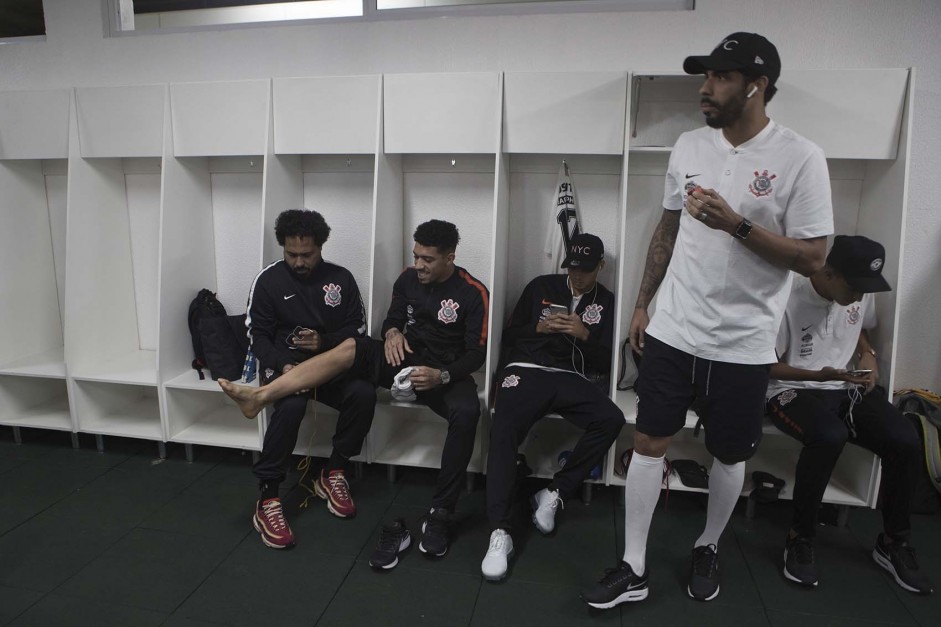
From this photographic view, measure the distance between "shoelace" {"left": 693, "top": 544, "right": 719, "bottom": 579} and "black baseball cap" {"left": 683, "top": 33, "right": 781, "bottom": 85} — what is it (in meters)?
1.47

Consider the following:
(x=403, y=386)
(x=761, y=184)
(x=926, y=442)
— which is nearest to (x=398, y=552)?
(x=403, y=386)

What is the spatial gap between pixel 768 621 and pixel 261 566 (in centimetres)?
167

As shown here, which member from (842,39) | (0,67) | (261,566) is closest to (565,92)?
(842,39)

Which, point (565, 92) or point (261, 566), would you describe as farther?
point (565, 92)

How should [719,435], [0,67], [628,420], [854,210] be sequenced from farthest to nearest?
[0,67]
[854,210]
[628,420]
[719,435]

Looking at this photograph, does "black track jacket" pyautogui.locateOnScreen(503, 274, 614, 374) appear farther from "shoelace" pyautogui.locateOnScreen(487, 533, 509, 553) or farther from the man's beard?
the man's beard

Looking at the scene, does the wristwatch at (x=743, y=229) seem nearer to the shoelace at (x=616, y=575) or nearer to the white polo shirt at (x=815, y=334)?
the white polo shirt at (x=815, y=334)

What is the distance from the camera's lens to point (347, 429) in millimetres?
2459

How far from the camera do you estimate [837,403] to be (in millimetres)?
2246

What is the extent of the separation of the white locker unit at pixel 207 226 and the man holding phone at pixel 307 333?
44 cm

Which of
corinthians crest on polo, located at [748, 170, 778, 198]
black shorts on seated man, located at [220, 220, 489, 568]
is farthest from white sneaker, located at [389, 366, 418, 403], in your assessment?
corinthians crest on polo, located at [748, 170, 778, 198]

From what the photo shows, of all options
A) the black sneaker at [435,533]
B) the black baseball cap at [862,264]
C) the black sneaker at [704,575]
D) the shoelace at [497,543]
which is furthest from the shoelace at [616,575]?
the black baseball cap at [862,264]

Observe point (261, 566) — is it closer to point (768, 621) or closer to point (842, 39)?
point (768, 621)

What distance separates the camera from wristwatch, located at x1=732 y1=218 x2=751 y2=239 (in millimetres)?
1519
